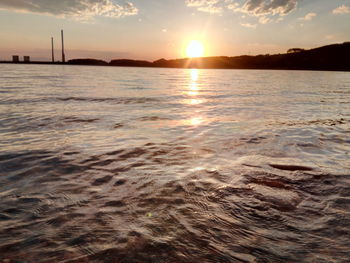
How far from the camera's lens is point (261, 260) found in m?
1.86

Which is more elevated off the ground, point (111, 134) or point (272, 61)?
point (272, 61)

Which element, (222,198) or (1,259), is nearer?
(1,259)

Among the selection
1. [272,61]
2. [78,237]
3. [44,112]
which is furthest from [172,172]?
[272,61]

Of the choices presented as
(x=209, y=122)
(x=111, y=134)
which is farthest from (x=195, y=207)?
(x=209, y=122)

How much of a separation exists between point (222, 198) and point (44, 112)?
27.2 ft

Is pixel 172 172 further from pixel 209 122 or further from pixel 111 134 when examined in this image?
pixel 209 122

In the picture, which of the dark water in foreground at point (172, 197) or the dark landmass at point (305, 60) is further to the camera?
the dark landmass at point (305, 60)

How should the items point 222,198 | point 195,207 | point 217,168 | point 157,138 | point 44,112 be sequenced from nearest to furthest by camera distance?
point 195,207 → point 222,198 → point 217,168 → point 157,138 → point 44,112

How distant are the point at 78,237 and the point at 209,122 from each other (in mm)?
6277

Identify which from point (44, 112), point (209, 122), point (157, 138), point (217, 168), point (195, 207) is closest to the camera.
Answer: point (195, 207)

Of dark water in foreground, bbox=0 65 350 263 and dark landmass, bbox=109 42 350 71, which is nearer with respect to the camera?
dark water in foreground, bbox=0 65 350 263

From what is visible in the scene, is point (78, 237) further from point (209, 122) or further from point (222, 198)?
point (209, 122)

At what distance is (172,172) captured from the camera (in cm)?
365

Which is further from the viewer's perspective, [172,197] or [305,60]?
[305,60]
